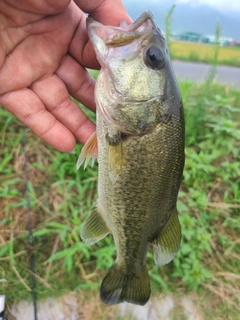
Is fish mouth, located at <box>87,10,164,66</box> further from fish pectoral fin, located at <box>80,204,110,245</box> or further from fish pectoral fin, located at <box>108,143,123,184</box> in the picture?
fish pectoral fin, located at <box>80,204,110,245</box>

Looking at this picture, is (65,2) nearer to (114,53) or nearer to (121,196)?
(114,53)

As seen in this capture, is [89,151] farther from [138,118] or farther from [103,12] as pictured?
[103,12]

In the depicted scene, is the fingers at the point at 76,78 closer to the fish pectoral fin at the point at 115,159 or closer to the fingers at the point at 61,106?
the fingers at the point at 61,106

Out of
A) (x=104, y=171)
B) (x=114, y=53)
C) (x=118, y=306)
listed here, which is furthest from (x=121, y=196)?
(x=118, y=306)

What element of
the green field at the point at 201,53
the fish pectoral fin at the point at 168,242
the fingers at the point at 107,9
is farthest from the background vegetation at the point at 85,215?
the green field at the point at 201,53

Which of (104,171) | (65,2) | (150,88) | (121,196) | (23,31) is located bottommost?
(121,196)

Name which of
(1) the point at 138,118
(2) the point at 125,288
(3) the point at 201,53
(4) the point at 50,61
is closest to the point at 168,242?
(2) the point at 125,288
